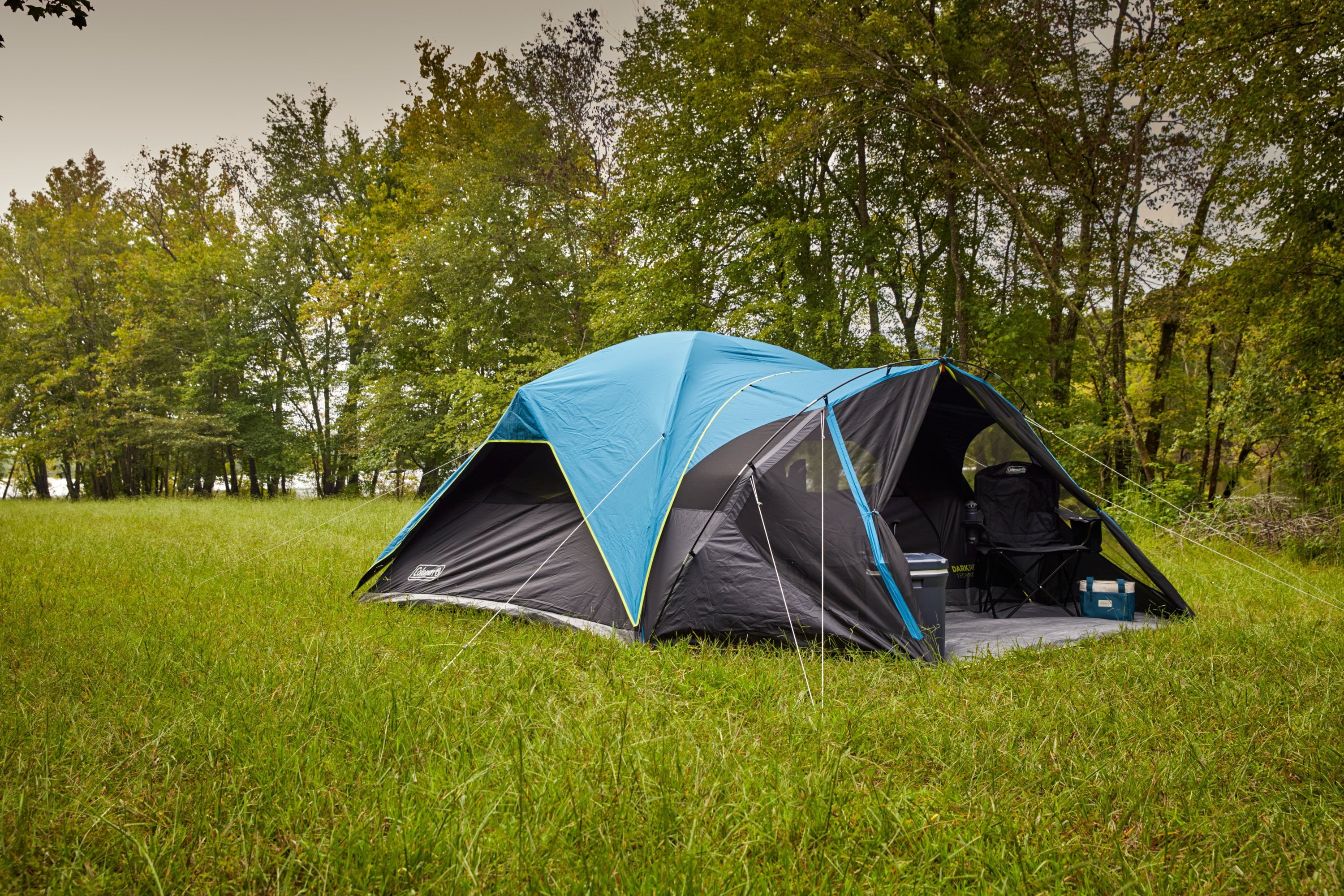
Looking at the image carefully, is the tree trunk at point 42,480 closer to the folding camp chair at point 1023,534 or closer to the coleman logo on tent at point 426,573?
the coleman logo on tent at point 426,573

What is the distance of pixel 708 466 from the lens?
14.5 feet

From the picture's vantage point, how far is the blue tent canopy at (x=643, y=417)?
4383 millimetres

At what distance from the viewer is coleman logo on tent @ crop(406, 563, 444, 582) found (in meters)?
4.94

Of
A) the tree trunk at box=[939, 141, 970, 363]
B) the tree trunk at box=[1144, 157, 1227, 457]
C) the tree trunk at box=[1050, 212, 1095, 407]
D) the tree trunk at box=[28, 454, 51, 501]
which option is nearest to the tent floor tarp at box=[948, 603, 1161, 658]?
the tree trunk at box=[1144, 157, 1227, 457]

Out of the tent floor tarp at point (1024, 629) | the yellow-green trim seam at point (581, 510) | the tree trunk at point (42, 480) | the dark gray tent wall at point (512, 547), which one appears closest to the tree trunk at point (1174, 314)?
the tent floor tarp at point (1024, 629)

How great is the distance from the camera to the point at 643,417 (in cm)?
481

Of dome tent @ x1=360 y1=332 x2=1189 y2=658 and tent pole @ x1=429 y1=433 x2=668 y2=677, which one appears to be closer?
dome tent @ x1=360 y1=332 x2=1189 y2=658

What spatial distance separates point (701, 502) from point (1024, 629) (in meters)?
2.46

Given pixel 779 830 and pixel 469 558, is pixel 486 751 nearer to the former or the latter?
pixel 779 830

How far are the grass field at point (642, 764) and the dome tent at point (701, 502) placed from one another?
34 cm

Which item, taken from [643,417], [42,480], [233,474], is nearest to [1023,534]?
[643,417]

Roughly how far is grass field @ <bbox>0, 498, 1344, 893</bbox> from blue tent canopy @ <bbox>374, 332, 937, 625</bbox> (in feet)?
2.46

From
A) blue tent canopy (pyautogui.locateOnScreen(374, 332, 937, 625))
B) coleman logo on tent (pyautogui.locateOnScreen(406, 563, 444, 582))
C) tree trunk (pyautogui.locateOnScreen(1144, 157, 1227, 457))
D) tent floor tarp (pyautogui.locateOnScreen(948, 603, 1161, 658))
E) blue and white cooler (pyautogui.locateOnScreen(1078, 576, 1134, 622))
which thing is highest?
tree trunk (pyautogui.locateOnScreen(1144, 157, 1227, 457))

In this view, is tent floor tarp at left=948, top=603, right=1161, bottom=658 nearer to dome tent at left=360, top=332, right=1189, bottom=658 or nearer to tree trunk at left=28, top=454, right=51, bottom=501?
dome tent at left=360, top=332, right=1189, bottom=658
